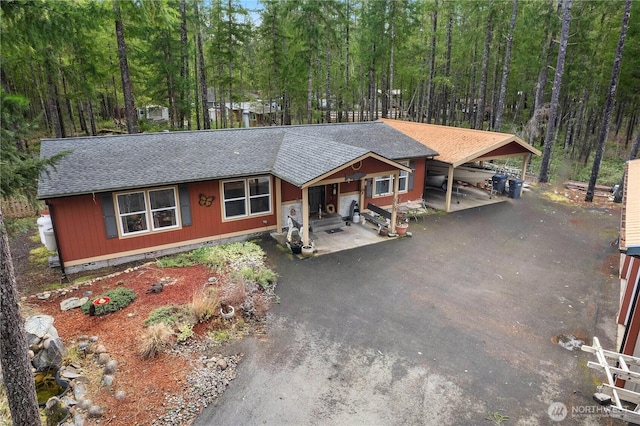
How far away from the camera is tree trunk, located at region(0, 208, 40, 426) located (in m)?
4.64

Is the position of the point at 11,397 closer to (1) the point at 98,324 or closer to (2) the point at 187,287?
(1) the point at 98,324

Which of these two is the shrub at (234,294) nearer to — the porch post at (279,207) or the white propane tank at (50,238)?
the porch post at (279,207)

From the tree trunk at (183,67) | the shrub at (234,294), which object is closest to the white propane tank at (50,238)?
the shrub at (234,294)

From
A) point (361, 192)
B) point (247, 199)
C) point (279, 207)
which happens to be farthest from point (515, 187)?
point (247, 199)

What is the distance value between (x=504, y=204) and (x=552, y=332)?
11.2m

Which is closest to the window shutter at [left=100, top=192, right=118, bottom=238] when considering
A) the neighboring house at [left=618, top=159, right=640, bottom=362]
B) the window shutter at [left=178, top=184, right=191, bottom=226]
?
the window shutter at [left=178, top=184, right=191, bottom=226]

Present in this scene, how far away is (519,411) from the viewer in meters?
6.79

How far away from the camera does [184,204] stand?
1294 cm

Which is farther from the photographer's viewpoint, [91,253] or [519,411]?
[91,253]

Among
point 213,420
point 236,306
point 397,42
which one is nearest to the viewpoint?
point 213,420

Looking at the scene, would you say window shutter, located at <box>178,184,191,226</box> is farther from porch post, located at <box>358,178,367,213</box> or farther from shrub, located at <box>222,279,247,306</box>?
porch post, located at <box>358,178,367,213</box>

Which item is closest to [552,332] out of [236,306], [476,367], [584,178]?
[476,367]

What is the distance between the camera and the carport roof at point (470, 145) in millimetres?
17500

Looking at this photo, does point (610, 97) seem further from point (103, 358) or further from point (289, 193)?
point (103, 358)
